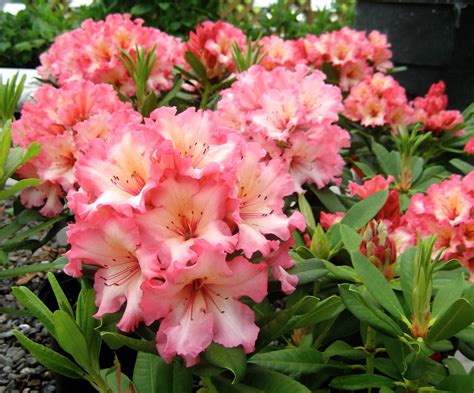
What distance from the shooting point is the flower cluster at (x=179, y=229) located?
89 centimetres

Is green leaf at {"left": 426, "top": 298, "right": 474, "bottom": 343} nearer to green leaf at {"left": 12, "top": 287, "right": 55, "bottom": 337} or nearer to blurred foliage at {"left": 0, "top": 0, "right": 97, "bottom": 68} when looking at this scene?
green leaf at {"left": 12, "top": 287, "right": 55, "bottom": 337}

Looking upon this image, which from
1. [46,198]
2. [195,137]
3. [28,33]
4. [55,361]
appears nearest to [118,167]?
[195,137]

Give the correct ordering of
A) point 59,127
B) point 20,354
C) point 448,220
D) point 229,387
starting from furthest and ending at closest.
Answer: point 20,354, point 59,127, point 448,220, point 229,387

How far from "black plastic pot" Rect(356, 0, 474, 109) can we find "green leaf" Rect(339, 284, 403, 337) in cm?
246

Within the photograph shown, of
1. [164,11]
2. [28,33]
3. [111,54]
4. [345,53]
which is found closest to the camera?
[111,54]

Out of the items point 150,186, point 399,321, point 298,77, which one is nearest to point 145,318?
point 150,186

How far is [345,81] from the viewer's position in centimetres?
263

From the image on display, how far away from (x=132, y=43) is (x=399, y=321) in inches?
57.5

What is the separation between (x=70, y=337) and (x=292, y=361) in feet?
1.34

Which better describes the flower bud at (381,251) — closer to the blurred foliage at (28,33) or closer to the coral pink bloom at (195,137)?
the coral pink bloom at (195,137)

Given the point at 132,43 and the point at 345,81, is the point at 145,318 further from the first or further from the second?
the point at 345,81

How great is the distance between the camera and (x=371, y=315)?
106 cm

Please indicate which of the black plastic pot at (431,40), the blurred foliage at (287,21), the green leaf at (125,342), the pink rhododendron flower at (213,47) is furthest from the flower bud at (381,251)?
the blurred foliage at (287,21)

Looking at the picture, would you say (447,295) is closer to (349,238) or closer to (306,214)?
(349,238)
